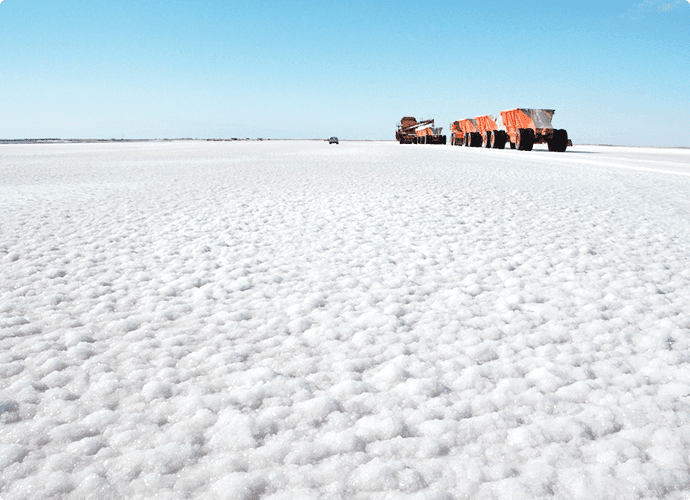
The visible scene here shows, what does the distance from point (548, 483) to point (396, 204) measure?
4.56 metres

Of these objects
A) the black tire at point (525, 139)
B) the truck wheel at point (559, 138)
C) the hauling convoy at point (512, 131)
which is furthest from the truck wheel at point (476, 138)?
the truck wheel at point (559, 138)

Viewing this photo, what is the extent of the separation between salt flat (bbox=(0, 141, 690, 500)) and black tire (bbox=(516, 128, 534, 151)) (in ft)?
65.1

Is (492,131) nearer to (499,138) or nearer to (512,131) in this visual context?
(499,138)

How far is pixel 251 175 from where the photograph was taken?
9469mm

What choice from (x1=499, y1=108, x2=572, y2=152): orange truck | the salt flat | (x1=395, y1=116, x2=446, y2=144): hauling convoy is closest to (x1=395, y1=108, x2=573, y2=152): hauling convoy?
(x1=499, y1=108, x2=572, y2=152): orange truck

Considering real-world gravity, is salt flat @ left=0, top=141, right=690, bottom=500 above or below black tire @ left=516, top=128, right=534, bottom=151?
below

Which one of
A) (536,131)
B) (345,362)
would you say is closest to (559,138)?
(536,131)

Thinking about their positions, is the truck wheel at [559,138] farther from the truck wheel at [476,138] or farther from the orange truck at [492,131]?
the truck wheel at [476,138]

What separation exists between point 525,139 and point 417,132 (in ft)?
80.0

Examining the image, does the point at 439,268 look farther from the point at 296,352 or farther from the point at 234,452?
the point at 234,452

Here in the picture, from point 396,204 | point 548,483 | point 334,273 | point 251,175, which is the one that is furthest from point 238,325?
point 251,175

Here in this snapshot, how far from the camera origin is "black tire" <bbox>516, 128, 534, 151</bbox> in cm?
2261

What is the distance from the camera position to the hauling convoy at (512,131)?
22.1 metres

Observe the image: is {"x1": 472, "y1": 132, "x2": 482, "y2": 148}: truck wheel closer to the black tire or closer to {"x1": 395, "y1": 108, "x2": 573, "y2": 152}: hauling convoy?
{"x1": 395, "y1": 108, "x2": 573, "y2": 152}: hauling convoy
